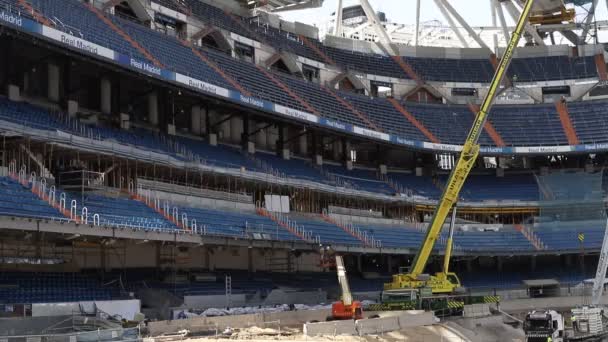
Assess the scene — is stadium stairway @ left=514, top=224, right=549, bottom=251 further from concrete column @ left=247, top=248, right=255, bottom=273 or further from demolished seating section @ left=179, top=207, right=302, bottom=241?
concrete column @ left=247, top=248, right=255, bottom=273

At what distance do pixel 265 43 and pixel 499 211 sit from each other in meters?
19.5

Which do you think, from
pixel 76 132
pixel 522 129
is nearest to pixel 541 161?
pixel 522 129

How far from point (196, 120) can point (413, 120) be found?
1754 cm

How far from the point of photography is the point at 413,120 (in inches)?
2167

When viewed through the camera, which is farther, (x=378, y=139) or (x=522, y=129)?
(x=522, y=129)

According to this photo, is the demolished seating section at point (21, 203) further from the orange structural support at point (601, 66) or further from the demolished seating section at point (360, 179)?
the orange structural support at point (601, 66)

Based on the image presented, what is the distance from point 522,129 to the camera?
5591cm

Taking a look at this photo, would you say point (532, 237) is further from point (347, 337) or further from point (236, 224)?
point (347, 337)

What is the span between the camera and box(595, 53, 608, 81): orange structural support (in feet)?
196

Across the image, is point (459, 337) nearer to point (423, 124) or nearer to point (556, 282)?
point (556, 282)

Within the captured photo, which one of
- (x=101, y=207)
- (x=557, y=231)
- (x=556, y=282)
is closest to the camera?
(x=101, y=207)

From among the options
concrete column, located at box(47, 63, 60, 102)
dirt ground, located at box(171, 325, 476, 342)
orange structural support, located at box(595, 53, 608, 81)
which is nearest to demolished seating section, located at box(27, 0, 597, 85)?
orange structural support, located at box(595, 53, 608, 81)

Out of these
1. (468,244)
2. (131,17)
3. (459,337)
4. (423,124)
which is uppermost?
(131,17)

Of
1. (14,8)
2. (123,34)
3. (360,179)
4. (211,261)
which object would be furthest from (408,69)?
(14,8)
